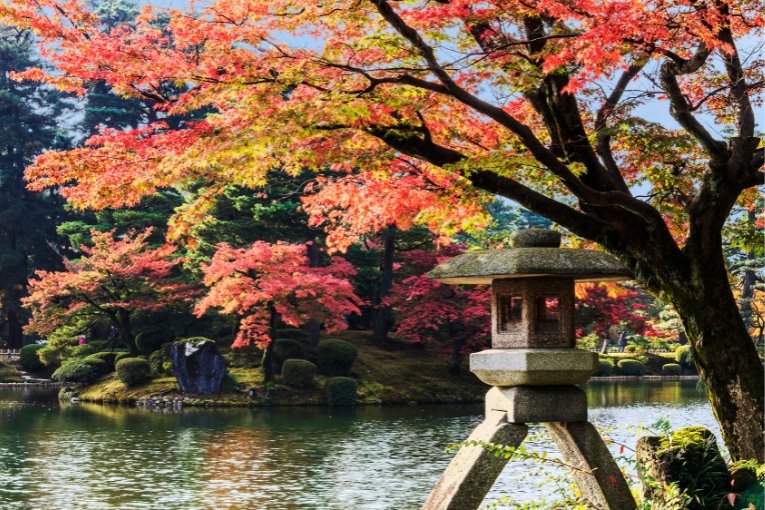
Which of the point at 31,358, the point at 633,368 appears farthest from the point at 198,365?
the point at 633,368

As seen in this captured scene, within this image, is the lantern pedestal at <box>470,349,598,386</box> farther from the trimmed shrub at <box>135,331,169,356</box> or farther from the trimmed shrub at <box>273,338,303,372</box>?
the trimmed shrub at <box>135,331,169,356</box>

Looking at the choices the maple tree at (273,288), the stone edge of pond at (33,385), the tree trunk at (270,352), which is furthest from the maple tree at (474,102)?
the stone edge of pond at (33,385)

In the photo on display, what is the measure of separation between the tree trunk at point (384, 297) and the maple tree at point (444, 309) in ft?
1.97

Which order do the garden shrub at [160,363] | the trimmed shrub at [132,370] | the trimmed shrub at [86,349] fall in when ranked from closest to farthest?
1. the trimmed shrub at [132,370]
2. the garden shrub at [160,363]
3. the trimmed shrub at [86,349]

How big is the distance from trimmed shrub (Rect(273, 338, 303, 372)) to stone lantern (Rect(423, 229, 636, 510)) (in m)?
18.4

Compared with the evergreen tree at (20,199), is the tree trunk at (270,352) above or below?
below

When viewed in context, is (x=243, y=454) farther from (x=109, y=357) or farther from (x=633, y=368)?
(x=633, y=368)

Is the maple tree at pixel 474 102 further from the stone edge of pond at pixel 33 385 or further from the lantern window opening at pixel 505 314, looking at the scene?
the stone edge of pond at pixel 33 385

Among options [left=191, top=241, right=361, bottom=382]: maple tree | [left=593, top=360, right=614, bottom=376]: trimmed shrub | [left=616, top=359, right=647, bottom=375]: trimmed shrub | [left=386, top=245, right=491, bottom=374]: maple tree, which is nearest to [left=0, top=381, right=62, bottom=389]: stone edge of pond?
[left=191, top=241, right=361, bottom=382]: maple tree

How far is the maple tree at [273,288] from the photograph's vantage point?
23000 mm

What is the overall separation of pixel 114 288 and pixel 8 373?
7.89m

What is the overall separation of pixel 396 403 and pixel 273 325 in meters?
3.64

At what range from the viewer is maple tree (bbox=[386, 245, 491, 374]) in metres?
25.7

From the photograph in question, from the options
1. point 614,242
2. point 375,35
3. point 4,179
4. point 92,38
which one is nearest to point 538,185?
point 614,242
